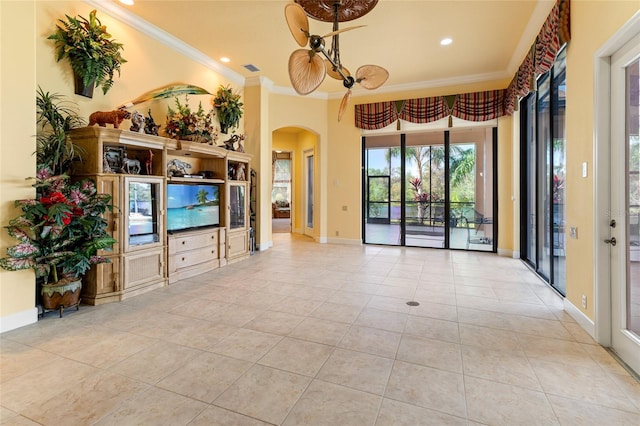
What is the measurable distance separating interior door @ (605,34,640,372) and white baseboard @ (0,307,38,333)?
4.88 m

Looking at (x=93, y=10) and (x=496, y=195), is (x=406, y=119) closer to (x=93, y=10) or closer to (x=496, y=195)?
(x=496, y=195)

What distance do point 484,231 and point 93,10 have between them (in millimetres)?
7282

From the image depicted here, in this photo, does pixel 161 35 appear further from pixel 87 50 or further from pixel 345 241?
pixel 345 241

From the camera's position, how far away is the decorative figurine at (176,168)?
4504mm

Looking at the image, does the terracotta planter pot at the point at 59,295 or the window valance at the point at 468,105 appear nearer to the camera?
the terracotta planter pot at the point at 59,295

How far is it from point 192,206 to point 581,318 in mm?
4820

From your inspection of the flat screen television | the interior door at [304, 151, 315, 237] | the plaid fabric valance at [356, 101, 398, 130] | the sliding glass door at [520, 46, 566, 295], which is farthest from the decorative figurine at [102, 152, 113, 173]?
the interior door at [304, 151, 315, 237]

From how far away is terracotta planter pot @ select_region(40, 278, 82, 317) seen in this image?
9.98ft

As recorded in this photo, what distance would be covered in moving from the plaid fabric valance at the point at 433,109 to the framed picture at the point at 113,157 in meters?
4.87

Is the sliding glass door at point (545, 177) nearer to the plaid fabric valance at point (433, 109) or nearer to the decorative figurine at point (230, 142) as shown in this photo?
the plaid fabric valance at point (433, 109)

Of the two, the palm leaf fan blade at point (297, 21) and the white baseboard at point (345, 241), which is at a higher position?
the palm leaf fan blade at point (297, 21)

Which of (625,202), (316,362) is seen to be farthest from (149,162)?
(625,202)

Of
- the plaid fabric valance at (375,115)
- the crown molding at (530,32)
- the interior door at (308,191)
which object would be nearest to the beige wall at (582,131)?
the crown molding at (530,32)

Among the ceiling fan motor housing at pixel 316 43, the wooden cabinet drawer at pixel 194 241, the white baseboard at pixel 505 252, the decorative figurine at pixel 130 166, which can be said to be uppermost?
the ceiling fan motor housing at pixel 316 43
